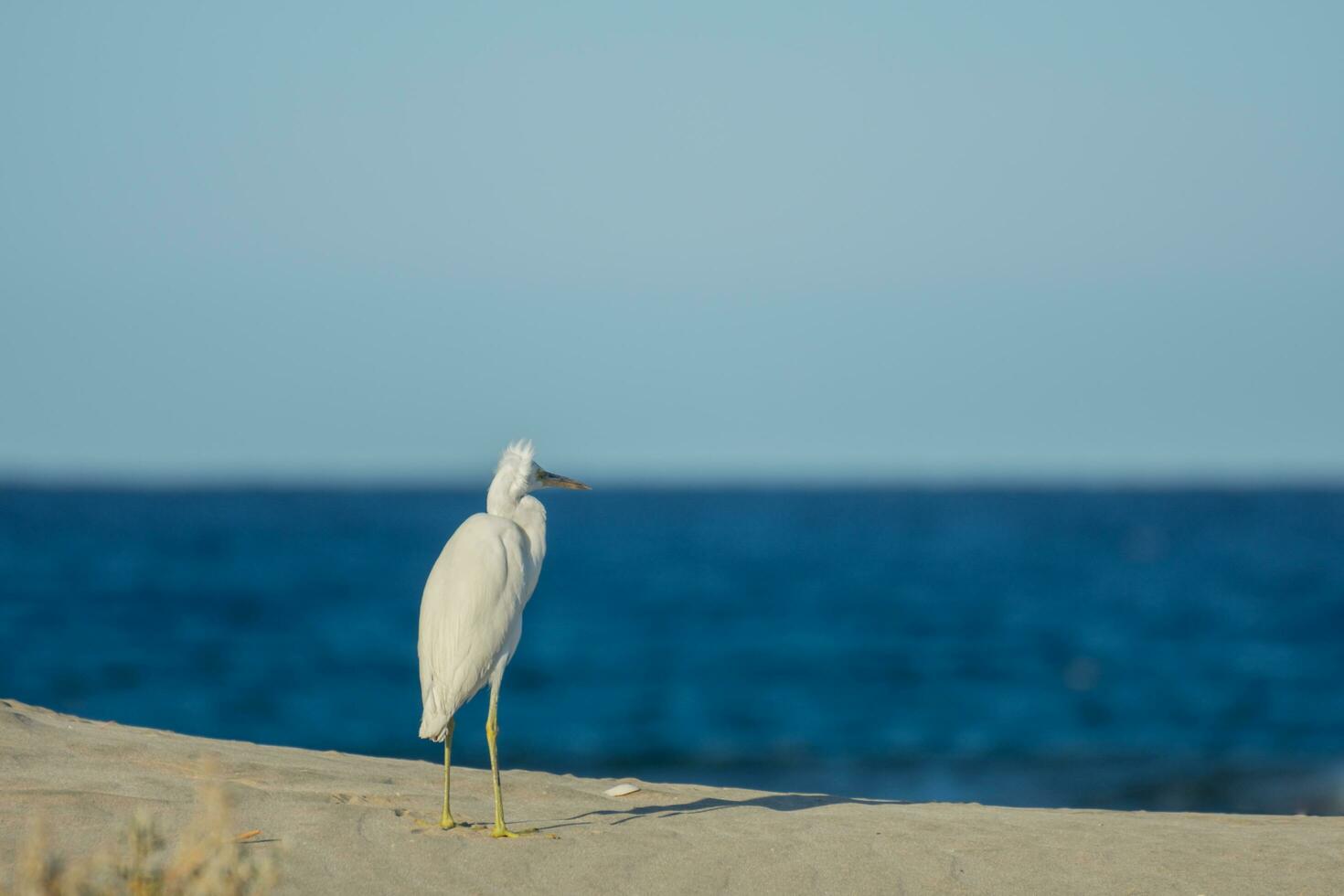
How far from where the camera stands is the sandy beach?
527 cm

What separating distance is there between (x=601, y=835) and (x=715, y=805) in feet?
3.76

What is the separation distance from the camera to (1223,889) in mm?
5609

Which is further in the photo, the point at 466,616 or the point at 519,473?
the point at 519,473

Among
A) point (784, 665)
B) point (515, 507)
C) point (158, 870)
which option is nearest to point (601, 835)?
point (515, 507)

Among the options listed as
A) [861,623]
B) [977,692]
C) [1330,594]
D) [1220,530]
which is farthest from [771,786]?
[1220,530]

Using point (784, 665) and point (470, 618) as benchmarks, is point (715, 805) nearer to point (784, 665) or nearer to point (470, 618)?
point (470, 618)

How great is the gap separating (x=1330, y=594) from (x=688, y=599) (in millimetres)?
16819

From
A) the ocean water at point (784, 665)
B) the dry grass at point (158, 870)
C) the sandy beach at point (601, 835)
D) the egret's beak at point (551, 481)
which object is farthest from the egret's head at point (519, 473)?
the ocean water at point (784, 665)

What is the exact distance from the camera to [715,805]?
6910 millimetres

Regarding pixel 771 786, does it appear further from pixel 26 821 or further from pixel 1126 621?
pixel 1126 621

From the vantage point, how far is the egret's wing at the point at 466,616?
608 cm

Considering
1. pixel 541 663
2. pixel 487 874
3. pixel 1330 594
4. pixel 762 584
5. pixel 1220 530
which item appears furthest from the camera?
pixel 1220 530

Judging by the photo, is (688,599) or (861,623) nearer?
(861,623)

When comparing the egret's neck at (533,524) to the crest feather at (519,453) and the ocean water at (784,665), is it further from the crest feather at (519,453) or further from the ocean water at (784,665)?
the ocean water at (784,665)
